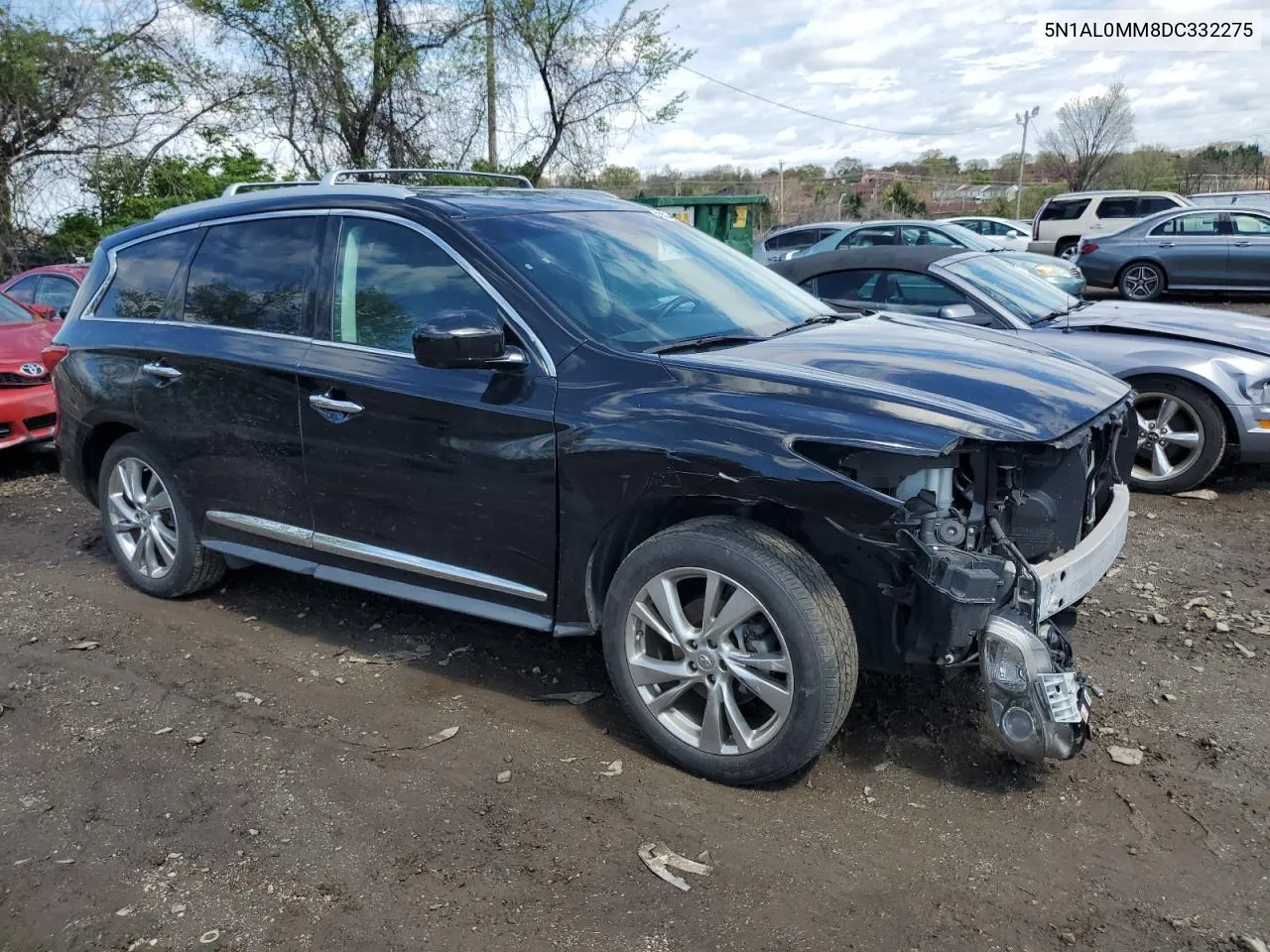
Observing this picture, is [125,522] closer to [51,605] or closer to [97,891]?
[51,605]

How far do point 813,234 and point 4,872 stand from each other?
60.8 feet

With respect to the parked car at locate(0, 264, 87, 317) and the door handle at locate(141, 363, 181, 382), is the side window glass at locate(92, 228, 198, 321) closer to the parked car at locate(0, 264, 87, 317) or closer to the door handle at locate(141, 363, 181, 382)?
the door handle at locate(141, 363, 181, 382)

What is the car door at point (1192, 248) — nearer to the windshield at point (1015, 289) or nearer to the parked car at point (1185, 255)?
the parked car at point (1185, 255)

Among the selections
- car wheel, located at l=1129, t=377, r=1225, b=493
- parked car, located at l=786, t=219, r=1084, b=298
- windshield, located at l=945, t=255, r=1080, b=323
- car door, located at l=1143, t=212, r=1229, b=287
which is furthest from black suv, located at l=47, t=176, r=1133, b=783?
car door, located at l=1143, t=212, r=1229, b=287

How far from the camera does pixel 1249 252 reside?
15406 mm

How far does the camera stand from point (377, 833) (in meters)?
3.07

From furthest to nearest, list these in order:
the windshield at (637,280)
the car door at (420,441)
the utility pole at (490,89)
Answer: the utility pole at (490,89) < the windshield at (637,280) < the car door at (420,441)

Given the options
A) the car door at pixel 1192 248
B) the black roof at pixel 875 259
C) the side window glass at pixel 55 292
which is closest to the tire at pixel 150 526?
the black roof at pixel 875 259

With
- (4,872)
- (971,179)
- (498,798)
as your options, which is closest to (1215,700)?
(498,798)

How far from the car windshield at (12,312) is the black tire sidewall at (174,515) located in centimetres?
443

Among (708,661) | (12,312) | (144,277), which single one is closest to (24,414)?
(12,312)

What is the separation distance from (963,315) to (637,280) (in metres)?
3.12

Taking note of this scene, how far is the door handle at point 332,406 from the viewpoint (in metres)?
3.87

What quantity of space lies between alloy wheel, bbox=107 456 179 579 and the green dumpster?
16.7m
